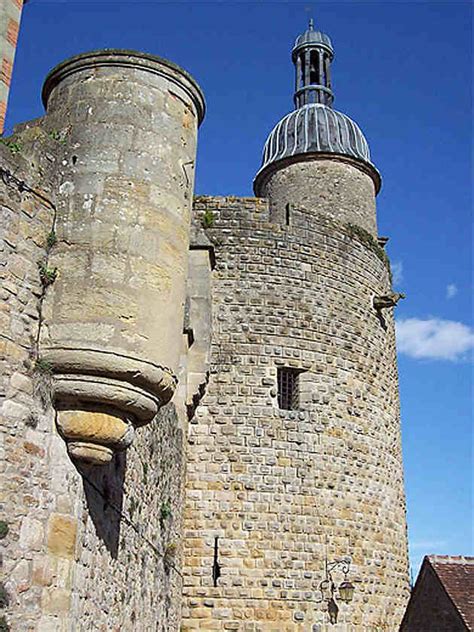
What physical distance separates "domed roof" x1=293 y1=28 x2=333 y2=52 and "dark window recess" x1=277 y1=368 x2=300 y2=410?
13.7m

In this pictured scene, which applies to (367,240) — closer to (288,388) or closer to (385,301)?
(385,301)

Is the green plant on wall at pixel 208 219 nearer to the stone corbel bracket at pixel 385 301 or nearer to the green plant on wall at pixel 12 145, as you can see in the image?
the stone corbel bracket at pixel 385 301

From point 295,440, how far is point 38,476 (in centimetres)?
824

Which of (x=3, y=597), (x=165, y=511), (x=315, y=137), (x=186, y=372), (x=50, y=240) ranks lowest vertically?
(x=3, y=597)

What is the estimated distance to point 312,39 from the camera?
2356cm

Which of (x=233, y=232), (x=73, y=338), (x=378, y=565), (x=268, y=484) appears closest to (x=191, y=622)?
(x=268, y=484)

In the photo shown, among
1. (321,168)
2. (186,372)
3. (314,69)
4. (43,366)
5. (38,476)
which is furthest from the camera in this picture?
(314,69)

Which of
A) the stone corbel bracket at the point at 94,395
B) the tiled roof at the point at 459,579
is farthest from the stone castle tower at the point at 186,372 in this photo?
the tiled roof at the point at 459,579

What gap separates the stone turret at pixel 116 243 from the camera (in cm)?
567

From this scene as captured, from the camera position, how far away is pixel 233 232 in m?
14.1

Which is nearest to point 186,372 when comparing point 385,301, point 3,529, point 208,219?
point 208,219

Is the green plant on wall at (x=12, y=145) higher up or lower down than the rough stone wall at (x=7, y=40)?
lower down

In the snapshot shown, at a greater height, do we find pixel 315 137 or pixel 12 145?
pixel 315 137

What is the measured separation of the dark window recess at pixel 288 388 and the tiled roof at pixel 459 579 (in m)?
4.08
